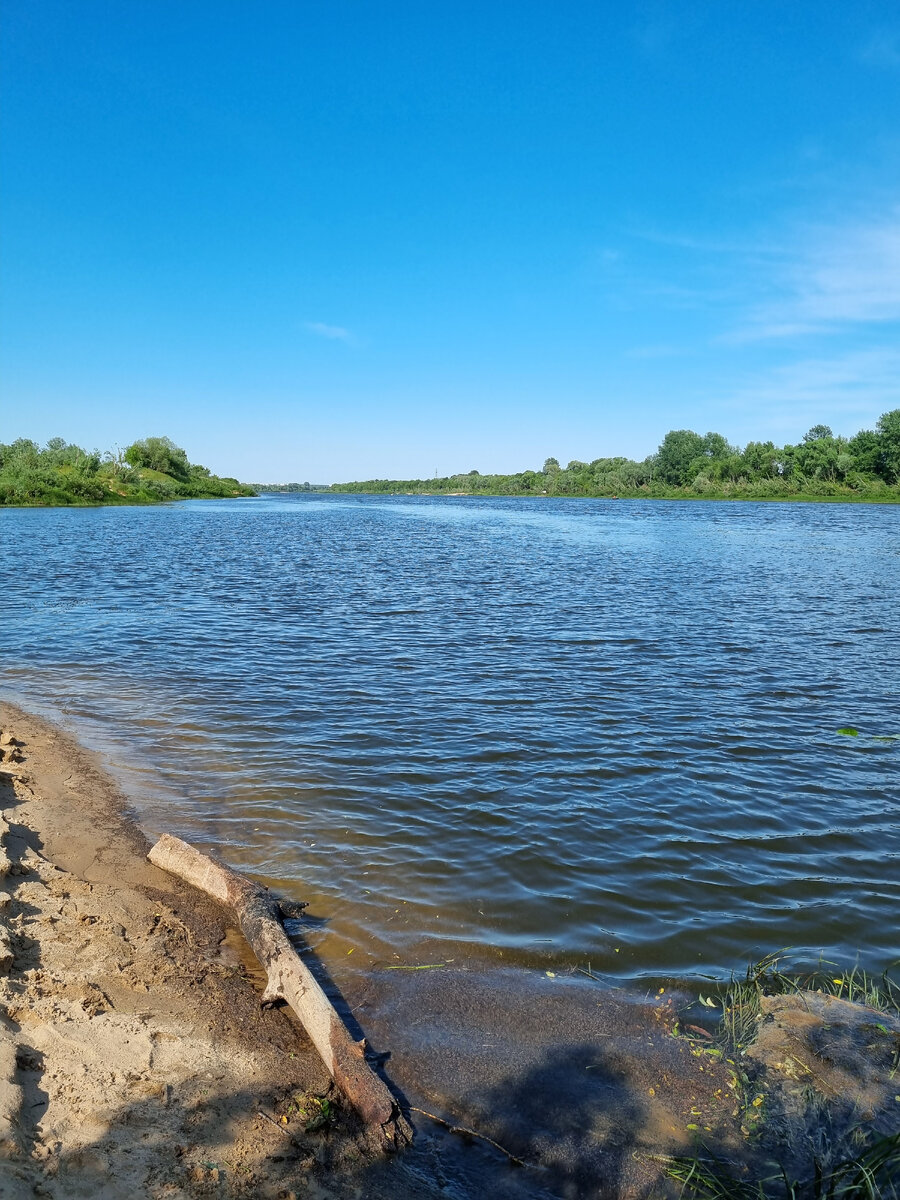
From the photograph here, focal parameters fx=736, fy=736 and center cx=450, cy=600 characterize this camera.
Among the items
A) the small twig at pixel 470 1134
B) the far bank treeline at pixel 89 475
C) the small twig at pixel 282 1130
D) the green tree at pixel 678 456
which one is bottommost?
the small twig at pixel 470 1134

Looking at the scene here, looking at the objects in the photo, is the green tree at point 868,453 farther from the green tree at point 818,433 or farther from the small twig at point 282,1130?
the small twig at point 282,1130

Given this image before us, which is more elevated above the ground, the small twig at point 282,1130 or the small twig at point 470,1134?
the small twig at point 282,1130

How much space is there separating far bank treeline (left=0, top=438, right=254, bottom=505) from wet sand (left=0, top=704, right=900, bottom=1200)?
261 ft

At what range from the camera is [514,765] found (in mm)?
9930

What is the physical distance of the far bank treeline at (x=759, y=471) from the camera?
4289 inches

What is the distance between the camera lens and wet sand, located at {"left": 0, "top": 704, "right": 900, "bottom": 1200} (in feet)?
12.1

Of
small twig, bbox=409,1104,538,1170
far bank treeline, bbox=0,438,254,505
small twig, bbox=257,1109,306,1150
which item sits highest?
far bank treeline, bbox=0,438,254,505

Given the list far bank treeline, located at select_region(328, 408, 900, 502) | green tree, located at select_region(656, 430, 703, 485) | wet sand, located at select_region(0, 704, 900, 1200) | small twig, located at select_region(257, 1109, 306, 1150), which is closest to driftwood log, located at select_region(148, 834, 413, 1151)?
wet sand, located at select_region(0, 704, 900, 1200)

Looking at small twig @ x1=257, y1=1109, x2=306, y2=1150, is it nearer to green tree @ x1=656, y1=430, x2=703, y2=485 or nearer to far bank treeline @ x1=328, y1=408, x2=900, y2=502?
far bank treeline @ x1=328, y1=408, x2=900, y2=502

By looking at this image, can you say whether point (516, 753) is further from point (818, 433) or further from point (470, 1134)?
point (818, 433)

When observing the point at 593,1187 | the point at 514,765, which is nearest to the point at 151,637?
the point at 514,765

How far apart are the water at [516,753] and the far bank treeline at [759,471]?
98198 millimetres

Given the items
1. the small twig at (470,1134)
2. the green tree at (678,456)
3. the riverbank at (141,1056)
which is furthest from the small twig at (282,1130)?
the green tree at (678,456)

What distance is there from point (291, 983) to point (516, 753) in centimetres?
561
